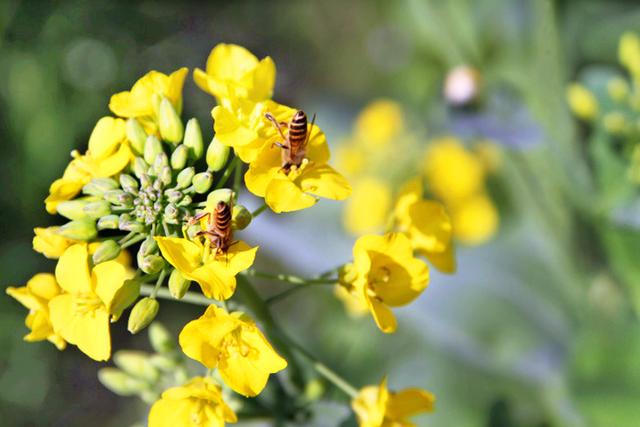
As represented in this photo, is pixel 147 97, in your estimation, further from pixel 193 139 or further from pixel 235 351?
pixel 235 351

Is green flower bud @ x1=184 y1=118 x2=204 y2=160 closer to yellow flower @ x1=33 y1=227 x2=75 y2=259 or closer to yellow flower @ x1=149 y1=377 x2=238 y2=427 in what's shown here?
yellow flower @ x1=33 y1=227 x2=75 y2=259

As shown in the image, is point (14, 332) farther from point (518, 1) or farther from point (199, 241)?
point (518, 1)

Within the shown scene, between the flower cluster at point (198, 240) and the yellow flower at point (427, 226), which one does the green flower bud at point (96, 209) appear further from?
the yellow flower at point (427, 226)

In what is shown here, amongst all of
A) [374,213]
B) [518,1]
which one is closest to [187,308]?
[374,213]

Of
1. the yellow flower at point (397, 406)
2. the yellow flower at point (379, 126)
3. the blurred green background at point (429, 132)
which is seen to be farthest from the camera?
the yellow flower at point (379, 126)

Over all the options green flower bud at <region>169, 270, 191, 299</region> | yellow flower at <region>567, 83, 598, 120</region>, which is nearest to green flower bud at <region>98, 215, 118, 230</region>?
green flower bud at <region>169, 270, 191, 299</region>

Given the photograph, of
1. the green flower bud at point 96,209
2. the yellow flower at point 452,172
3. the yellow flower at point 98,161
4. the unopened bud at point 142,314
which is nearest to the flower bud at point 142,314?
the unopened bud at point 142,314
